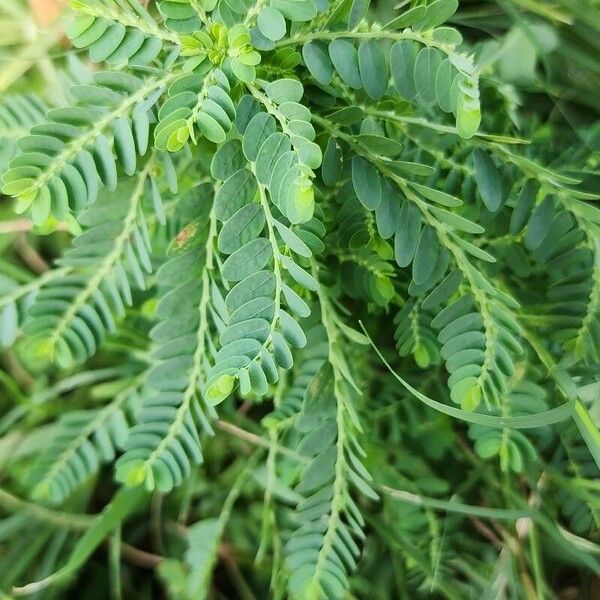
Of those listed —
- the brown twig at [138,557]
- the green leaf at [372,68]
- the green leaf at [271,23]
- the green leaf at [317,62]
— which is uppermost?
the green leaf at [271,23]

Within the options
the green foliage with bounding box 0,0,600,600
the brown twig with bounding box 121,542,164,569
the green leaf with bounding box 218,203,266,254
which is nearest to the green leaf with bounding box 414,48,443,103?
the green foliage with bounding box 0,0,600,600

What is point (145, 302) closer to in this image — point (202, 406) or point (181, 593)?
point (202, 406)

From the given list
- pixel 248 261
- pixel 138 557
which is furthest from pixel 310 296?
pixel 138 557

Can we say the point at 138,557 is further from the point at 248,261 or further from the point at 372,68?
the point at 372,68

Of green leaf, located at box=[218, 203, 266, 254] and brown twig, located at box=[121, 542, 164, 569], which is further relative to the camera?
brown twig, located at box=[121, 542, 164, 569]

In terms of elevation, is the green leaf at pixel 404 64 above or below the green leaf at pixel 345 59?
below

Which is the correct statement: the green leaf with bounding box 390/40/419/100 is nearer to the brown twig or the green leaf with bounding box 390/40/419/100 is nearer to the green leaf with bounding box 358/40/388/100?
the green leaf with bounding box 358/40/388/100

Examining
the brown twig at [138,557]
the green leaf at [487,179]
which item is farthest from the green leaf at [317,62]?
the brown twig at [138,557]

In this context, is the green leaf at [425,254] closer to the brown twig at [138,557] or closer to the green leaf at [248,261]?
the green leaf at [248,261]

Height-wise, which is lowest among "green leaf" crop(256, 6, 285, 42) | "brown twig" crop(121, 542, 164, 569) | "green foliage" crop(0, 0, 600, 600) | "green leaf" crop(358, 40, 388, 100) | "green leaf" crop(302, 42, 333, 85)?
"brown twig" crop(121, 542, 164, 569)
